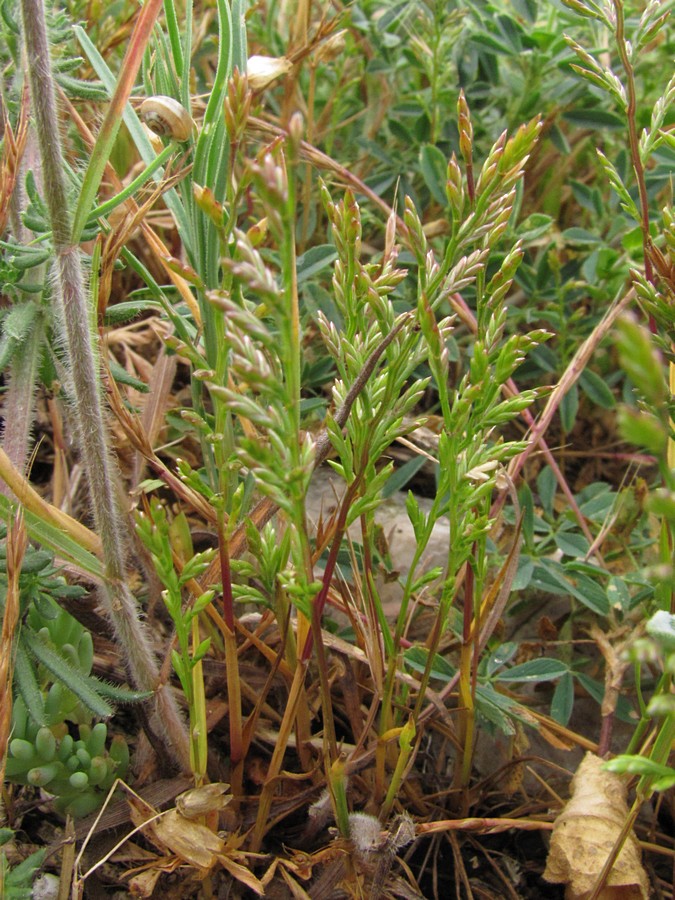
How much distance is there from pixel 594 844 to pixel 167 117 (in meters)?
1.11

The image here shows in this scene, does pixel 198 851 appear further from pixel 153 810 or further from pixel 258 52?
pixel 258 52

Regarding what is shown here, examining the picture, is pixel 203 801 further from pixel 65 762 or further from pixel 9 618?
pixel 9 618

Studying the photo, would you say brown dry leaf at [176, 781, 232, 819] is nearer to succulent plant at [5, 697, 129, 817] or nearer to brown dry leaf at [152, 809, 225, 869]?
brown dry leaf at [152, 809, 225, 869]

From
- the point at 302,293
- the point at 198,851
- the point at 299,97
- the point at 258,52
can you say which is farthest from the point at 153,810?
the point at 258,52

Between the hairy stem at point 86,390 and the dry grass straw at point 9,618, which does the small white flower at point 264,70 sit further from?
the dry grass straw at point 9,618

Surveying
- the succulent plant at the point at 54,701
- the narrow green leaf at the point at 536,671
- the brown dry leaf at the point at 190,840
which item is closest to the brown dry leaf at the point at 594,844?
the narrow green leaf at the point at 536,671

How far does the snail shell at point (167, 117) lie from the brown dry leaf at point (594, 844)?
103cm

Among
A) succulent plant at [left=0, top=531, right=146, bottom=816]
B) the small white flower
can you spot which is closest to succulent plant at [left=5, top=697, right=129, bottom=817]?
succulent plant at [left=0, top=531, right=146, bottom=816]

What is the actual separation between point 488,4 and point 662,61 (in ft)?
1.62

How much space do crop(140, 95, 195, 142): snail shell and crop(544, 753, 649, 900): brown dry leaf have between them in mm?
1026

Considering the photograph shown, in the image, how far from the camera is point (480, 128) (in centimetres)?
199

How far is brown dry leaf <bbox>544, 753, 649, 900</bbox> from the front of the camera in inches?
42.2

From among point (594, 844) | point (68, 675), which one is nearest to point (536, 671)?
point (594, 844)

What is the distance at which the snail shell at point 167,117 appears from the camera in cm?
109
